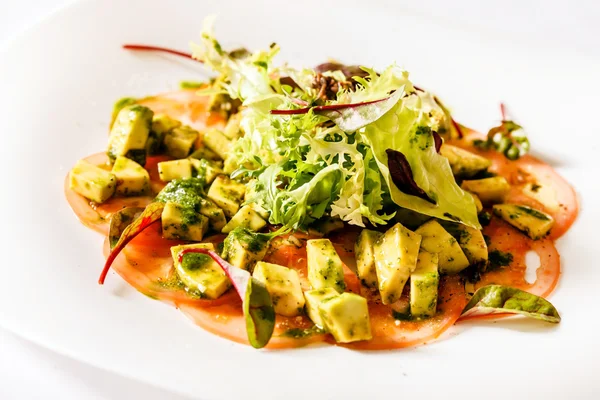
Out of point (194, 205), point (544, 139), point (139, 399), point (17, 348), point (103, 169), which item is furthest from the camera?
point (544, 139)

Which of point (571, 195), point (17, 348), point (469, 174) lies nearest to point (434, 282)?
point (469, 174)

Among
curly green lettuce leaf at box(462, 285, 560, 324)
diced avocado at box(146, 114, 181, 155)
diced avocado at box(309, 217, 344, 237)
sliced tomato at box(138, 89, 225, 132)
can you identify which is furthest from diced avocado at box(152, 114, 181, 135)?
curly green lettuce leaf at box(462, 285, 560, 324)

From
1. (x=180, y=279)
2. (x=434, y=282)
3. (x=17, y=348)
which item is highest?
(x=434, y=282)

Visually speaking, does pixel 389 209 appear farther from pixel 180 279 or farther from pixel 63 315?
pixel 63 315

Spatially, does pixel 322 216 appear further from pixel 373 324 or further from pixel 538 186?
pixel 538 186

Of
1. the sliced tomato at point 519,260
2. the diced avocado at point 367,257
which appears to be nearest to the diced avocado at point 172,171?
the diced avocado at point 367,257

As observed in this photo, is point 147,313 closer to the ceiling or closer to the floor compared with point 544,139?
closer to the floor
